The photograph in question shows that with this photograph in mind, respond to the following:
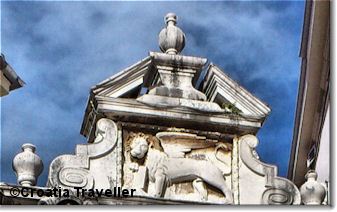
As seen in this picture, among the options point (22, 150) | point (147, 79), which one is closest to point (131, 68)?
point (147, 79)

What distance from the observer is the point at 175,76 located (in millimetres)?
10453

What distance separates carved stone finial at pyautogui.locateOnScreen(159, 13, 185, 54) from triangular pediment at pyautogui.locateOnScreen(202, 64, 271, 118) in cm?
26

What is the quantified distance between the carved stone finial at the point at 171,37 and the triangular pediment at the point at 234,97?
0.86 feet

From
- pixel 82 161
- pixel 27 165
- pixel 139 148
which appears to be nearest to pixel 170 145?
pixel 139 148

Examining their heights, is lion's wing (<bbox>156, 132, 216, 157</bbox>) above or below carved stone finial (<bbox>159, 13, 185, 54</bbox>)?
below

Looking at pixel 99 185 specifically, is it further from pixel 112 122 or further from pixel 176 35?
pixel 176 35

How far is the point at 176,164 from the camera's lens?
10133 mm

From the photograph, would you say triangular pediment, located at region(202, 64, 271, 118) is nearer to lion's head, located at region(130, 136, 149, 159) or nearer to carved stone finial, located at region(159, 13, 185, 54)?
carved stone finial, located at region(159, 13, 185, 54)

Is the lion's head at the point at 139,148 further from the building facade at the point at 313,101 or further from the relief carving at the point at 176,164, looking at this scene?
the building facade at the point at 313,101

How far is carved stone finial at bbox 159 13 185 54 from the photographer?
10.5m

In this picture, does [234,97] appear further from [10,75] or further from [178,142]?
[10,75]

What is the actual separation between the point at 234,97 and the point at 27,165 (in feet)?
4.42

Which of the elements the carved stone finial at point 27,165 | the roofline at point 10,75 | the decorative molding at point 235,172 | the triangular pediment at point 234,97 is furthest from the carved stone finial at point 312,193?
the roofline at point 10,75

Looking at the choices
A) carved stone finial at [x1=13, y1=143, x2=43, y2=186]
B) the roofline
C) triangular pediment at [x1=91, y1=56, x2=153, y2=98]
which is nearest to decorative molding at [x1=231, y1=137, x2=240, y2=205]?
triangular pediment at [x1=91, y1=56, x2=153, y2=98]
